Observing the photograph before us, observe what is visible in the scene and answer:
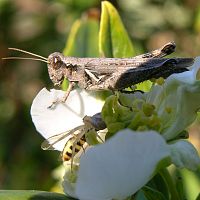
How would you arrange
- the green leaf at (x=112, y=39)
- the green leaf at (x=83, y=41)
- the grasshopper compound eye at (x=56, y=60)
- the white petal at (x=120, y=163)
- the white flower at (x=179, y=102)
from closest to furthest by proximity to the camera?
the white petal at (x=120, y=163) → the white flower at (x=179, y=102) → the grasshopper compound eye at (x=56, y=60) → the green leaf at (x=112, y=39) → the green leaf at (x=83, y=41)

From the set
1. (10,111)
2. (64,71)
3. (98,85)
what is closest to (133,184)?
(98,85)

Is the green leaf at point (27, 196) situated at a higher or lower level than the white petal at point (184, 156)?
lower

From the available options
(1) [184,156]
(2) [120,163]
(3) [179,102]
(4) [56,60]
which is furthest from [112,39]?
(2) [120,163]

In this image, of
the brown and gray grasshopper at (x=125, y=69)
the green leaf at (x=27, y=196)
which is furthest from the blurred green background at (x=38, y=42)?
the green leaf at (x=27, y=196)

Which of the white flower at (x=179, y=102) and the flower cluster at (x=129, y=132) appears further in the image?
the white flower at (x=179, y=102)

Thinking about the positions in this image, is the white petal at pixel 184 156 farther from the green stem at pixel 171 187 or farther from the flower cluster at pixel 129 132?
the green stem at pixel 171 187

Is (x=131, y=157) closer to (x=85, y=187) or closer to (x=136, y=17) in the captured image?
(x=85, y=187)

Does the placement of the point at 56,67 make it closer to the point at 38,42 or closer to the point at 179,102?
the point at 179,102
